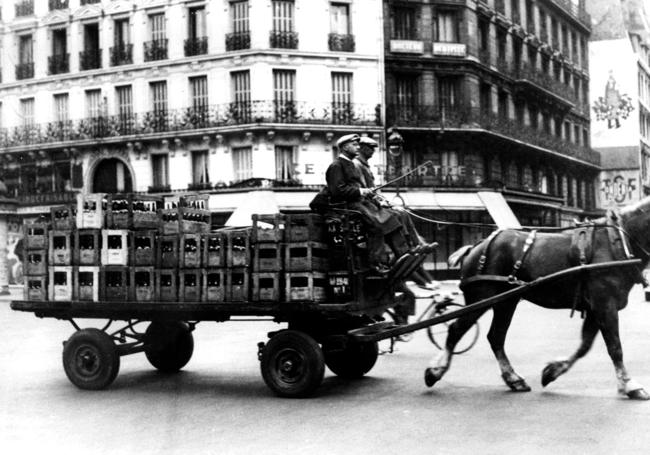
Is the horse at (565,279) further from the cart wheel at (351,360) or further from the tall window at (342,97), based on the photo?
the tall window at (342,97)

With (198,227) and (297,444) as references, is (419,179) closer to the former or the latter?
(198,227)

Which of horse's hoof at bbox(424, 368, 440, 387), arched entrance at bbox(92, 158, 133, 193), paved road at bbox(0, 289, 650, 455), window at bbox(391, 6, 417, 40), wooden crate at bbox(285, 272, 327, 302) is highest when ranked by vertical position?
window at bbox(391, 6, 417, 40)

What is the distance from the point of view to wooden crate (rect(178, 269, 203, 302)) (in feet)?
27.4

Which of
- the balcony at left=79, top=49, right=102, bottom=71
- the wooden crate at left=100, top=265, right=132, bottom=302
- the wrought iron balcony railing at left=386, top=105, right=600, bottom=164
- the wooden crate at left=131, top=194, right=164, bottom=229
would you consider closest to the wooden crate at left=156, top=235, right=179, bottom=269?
the wooden crate at left=131, top=194, right=164, bottom=229

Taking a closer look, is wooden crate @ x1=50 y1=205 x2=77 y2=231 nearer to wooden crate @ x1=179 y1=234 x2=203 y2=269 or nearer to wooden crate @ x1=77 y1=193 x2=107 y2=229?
wooden crate @ x1=77 y1=193 x2=107 y2=229

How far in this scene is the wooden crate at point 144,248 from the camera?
8.55 metres

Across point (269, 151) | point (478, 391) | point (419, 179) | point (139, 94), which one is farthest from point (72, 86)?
point (478, 391)

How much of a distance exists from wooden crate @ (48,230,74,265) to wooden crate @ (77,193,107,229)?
0.60ft

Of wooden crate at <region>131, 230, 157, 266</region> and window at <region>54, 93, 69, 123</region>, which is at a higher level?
window at <region>54, 93, 69, 123</region>

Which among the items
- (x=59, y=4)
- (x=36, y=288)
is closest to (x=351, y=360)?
(x=36, y=288)

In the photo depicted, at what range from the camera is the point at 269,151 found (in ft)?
105

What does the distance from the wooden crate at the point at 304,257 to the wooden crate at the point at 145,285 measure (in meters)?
1.46

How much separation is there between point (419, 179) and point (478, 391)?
26.3 m

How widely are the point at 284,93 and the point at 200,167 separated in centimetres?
459
